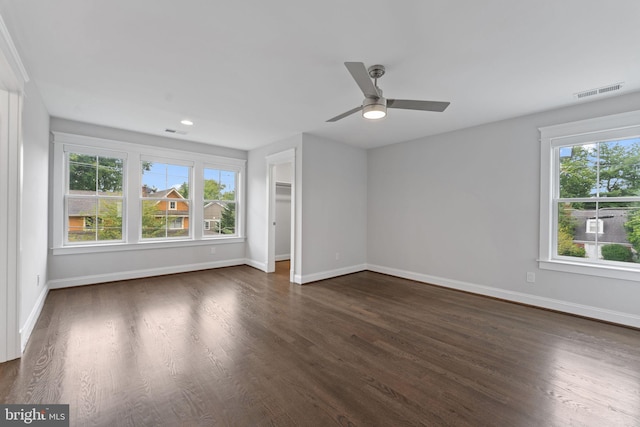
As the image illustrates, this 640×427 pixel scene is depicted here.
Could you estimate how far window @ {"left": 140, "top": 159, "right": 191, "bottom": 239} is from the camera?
489cm

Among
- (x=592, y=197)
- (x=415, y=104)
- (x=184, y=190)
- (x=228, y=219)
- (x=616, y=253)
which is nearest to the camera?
(x=415, y=104)

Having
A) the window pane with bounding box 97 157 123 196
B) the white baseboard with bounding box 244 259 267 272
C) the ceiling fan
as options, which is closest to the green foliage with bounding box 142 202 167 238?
the window pane with bounding box 97 157 123 196

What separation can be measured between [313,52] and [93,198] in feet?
14.2

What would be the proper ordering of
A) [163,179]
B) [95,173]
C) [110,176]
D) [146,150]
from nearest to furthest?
[95,173]
[110,176]
[146,150]
[163,179]

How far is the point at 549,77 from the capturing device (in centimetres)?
262

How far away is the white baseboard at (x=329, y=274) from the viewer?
15.0ft

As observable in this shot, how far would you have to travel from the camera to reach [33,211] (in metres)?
2.94

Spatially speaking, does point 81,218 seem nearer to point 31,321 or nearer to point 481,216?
point 31,321

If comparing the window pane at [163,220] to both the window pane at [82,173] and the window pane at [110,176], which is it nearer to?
the window pane at [110,176]

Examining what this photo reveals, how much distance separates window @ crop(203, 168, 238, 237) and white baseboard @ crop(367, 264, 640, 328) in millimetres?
3706

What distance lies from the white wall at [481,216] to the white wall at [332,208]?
345mm

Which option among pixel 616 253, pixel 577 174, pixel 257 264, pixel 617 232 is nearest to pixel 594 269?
pixel 616 253

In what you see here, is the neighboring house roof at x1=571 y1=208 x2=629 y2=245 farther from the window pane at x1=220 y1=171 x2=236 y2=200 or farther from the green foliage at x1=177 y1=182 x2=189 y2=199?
the green foliage at x1=177 y1=182 x2=189 y2=199

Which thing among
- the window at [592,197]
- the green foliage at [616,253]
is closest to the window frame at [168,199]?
the window at [592,197]
